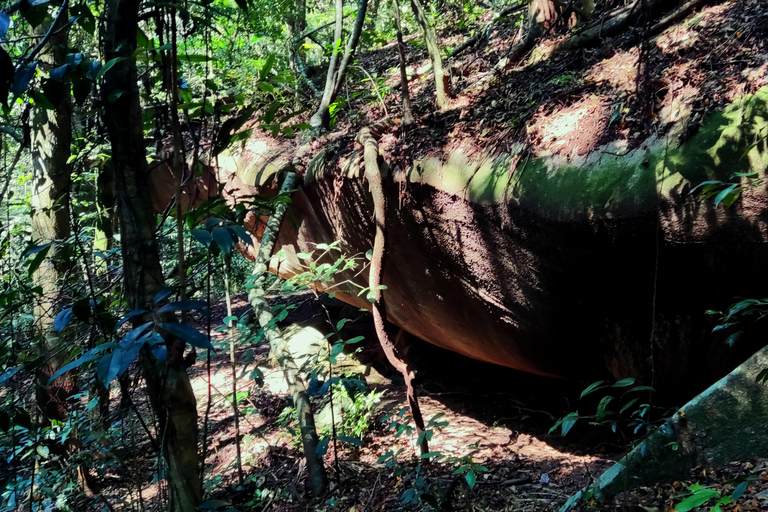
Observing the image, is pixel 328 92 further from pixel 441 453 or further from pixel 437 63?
pixel 441 453

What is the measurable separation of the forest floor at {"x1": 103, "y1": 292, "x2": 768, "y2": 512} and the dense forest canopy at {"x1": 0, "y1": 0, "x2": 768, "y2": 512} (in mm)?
39

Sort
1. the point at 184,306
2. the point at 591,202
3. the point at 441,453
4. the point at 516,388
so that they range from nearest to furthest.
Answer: the point at 184,306 → the point at 591,202 → the point at 441,453 → the point at 516,388

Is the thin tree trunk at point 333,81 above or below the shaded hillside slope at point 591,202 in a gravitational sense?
above

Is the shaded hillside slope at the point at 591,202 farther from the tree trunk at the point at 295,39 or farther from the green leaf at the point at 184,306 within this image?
the tree trunk at the point at 295,39

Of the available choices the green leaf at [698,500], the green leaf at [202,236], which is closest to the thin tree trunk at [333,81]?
the green leaf at [202,236]

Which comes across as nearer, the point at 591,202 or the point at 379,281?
Answer: the point at 591,202

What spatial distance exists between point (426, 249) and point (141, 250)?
313cm

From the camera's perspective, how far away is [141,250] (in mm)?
2021

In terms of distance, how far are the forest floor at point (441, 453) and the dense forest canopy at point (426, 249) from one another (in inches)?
1.5

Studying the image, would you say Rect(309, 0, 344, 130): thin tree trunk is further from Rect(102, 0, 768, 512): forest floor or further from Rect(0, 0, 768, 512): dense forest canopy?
Rect(102, 0, 768, 512): forest floor

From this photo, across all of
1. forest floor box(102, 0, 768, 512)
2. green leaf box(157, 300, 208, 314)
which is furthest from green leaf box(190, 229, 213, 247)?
forest floor box(102, 0, 768, 512)

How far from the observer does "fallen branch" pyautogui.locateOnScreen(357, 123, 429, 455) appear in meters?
3.75

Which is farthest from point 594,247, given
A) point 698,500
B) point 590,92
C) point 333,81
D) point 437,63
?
point 333,81

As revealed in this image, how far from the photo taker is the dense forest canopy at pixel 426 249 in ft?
6.59
